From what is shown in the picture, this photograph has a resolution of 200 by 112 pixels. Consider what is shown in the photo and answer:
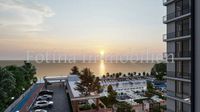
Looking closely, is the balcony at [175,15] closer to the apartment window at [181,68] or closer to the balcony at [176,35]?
the balcony at [176,35]

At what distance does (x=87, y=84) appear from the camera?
8852 millimetres

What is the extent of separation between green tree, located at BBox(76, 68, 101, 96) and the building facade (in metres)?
3.59

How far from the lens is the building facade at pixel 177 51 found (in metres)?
5.82

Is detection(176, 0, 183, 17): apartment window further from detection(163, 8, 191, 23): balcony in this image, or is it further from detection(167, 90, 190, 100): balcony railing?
detection(167, 90, 190, 100): balcony railing

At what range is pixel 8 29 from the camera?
6.38 meters

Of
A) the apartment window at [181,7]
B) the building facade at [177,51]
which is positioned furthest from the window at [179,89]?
the apartment window at [181,7]

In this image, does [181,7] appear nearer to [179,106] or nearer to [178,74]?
[178,74]

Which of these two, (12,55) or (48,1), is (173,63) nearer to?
(48,1)

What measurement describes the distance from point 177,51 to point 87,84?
→ 14.3ft

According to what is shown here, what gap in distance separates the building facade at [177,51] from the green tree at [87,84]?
11.8ft

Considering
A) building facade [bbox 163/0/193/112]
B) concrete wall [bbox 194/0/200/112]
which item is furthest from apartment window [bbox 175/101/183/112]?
concrete wall [bbox 194/0/200/112]

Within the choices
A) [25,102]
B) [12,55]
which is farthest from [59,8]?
[25,102]

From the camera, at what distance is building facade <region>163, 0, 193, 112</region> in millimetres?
5820

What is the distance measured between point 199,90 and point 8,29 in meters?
6.74
